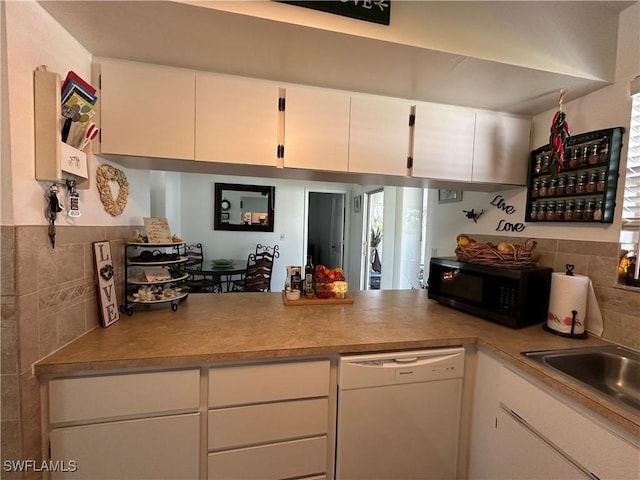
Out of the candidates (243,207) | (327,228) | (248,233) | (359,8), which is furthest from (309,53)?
(327,228)

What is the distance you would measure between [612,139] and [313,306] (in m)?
1.66

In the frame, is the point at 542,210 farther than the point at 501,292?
Yes

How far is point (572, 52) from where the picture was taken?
125 cm

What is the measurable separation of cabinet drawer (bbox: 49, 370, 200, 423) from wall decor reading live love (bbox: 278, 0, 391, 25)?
143 cm

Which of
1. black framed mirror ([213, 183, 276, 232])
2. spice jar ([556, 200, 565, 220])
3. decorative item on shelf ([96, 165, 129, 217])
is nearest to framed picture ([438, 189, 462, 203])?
spice jar ([556, 200, 565, 220])

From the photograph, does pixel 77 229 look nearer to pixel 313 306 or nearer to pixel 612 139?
pixel 313 306

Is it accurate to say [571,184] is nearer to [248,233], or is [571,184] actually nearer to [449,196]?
[449,196]

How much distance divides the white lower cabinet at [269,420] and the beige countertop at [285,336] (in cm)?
9

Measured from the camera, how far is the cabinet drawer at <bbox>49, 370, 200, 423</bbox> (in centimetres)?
94

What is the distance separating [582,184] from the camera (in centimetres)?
134

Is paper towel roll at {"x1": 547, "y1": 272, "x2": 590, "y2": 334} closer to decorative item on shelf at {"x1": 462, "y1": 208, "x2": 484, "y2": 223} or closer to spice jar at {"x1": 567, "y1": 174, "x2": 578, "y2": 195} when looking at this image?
spice jar at {"x1": 567, "y1": 174, "x2": 578, "y2": 195}

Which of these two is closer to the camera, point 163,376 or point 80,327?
point 163,376

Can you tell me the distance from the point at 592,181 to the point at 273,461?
6.25ft

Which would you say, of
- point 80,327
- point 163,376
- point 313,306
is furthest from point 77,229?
point 313,306
